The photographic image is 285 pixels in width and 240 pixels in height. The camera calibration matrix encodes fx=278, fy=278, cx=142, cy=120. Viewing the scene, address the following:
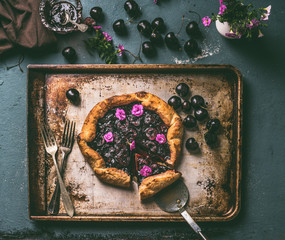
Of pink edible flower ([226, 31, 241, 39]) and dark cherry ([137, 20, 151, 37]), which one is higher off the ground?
→ dark cherry ([137, 20, 151, 37])

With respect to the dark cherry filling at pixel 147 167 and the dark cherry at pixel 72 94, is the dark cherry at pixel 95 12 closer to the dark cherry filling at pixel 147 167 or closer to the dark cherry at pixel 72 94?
the dark cherry at pixel 72 94

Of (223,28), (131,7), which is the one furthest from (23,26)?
(223,28)

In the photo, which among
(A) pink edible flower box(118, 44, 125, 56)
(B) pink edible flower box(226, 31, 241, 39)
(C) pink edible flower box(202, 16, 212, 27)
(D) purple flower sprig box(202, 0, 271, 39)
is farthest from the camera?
(A) pink edible flower box(118, 44, 125, 56)

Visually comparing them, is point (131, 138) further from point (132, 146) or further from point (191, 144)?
point (191, 144)

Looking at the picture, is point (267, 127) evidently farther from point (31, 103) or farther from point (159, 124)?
point (31, 103)

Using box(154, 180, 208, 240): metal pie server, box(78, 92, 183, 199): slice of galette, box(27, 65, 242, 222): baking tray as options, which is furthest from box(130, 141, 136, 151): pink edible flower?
box(154, 180, 208, 240): metal pie server

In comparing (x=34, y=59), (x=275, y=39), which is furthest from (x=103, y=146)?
(x=275, y=39)

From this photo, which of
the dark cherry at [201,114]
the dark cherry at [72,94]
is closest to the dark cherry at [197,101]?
the dark cherry at [201,114]

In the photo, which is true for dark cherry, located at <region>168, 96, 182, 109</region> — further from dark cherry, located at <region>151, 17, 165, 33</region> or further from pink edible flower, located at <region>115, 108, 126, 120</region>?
dark cherry, located at <region>151, 17, 165, 33</region>
